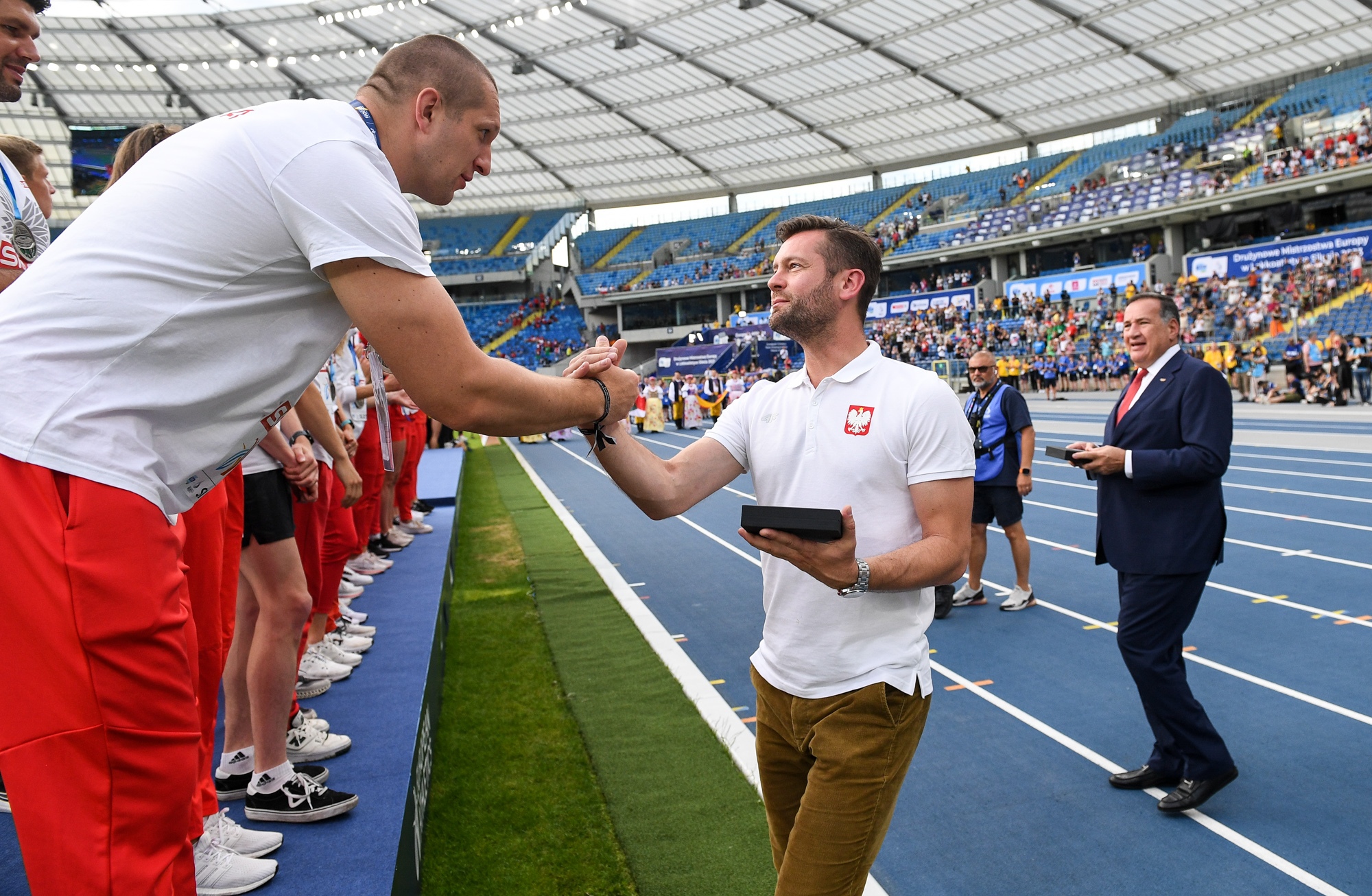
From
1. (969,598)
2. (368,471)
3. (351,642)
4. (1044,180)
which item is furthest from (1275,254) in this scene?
(351,642)

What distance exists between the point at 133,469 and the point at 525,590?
267 inches

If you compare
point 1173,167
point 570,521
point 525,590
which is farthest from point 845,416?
point 1173,167

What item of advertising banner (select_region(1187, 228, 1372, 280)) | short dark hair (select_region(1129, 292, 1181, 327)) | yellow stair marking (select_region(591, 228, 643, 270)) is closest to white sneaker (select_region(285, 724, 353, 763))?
short dark hair (select_region(1129, 292, 1181, 327))

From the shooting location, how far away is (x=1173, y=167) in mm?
38062

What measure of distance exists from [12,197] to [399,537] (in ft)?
21.1

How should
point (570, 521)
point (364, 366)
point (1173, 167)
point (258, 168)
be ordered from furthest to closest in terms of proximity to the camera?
point (1173, 167) → point (570, 521) → point (364, 366) → point (258, 168)

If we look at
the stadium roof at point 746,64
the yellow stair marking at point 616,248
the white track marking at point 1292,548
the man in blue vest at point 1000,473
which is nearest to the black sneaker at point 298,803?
the man in blue vest at point 1000,473

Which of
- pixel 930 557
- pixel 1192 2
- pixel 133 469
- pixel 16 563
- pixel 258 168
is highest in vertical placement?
pixel 1192 2

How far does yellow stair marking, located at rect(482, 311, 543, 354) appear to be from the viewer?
191 ft

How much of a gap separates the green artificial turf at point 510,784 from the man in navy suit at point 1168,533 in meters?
2.38

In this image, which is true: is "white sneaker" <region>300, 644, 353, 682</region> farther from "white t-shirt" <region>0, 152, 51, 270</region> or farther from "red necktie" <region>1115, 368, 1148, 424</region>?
"red necktie" <region>1115, 368, 1148, 424</region>

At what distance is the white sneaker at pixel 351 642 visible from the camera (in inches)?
196

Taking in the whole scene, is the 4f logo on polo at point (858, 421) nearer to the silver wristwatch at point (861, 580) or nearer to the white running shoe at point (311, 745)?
the silver wristwatch at point (861, 580)

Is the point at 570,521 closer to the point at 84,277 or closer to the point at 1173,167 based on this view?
the point at 84,277
